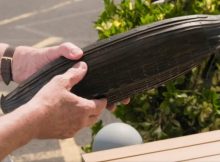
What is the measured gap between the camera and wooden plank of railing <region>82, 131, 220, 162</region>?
8.21 feet

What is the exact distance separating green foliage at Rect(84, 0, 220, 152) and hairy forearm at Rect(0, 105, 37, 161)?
1413 mm

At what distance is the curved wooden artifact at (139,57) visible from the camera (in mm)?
2055

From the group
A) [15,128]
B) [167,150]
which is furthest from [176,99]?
[15,128]

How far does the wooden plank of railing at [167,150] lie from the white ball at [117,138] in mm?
451

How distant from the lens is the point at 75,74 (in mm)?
2035

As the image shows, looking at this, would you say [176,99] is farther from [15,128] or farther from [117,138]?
[15,128]

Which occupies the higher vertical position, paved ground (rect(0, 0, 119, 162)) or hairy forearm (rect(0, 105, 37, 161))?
hairy forearm (rect(0, 105, 37, 161))

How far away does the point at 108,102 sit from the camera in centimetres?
214

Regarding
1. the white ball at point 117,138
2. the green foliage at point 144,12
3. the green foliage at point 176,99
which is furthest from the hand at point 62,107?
the green foliage at point 144,12

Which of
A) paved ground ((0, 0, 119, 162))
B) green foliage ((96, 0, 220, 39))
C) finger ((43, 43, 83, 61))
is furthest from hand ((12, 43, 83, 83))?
paved ground ((0, 0, 119, 162))

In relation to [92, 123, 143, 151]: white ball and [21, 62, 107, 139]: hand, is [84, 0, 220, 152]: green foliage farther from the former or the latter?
[21, 62, 107, 139]: hand

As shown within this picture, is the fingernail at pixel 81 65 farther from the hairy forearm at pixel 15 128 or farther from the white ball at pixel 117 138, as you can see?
the white ball at pixel 117 138

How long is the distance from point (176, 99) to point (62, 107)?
4.31 ft

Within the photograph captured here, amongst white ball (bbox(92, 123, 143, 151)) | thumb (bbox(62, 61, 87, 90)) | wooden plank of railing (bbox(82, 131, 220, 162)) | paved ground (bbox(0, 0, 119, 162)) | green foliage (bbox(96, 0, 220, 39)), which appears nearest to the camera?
thumb (bbox(62, 61, 87, 90))
